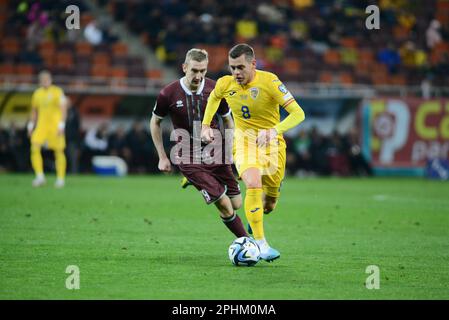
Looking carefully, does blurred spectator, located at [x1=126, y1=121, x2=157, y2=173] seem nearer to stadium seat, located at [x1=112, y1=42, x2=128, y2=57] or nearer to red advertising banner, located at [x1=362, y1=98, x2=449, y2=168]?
stadium seat, located at [x1=112, y1=42, x2=128, y2=57]

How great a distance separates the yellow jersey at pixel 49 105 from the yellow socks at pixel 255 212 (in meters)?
12.3

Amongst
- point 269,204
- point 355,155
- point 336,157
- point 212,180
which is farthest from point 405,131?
point 212,180

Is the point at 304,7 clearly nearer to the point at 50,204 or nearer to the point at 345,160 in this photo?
the point at 345,160

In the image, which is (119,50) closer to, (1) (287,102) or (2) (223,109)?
(2) (223,109)

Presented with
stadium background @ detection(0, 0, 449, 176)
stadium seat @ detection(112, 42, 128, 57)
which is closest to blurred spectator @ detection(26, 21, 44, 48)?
stadium background @ detection(0, 0, 449, 176)

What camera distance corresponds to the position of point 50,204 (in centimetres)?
1611

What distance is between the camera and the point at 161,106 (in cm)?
1035

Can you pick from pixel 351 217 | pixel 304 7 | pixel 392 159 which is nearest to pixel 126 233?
pixel 351 217

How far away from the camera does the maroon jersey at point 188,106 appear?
10.3m

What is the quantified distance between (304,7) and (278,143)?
2356cm

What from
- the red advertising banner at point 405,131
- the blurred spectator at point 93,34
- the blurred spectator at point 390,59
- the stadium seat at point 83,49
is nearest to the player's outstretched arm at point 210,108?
the red advertising banner at point 405,131

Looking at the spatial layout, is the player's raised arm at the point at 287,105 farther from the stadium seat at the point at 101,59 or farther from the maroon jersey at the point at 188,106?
the stadium seat at the point at 101,59

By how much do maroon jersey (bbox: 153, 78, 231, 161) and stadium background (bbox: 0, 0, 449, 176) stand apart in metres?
16.3

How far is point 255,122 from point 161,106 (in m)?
1.20
